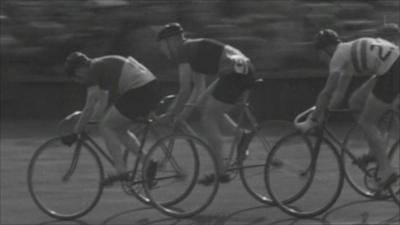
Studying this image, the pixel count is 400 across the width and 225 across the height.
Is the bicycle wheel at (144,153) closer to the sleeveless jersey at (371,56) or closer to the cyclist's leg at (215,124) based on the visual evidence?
the cyclist's leg at (215,124)

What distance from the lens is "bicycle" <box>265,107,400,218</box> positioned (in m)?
8.64

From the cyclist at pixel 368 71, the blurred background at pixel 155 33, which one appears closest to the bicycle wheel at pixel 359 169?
the cyclist at pixel 368 71

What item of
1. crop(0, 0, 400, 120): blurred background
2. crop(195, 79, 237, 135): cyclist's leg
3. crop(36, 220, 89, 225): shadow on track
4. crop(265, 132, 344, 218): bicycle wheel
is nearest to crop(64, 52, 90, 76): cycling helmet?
crop(195, 79, 237, 135): cyclist's leg

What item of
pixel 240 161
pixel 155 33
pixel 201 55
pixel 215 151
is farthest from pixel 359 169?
pixel 155 33

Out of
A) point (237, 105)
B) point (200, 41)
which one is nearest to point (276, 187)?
point (237, 105)

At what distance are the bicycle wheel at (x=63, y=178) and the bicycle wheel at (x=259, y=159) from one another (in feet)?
4.29

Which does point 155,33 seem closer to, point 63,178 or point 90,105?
point 63,178

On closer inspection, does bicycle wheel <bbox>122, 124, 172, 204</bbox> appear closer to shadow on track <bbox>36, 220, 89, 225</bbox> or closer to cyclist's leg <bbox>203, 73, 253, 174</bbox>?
cyclist's leg <bbox>203, 73, 253, 174</bbox>

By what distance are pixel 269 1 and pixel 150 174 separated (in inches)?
250

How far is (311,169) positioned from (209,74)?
1.24 meters

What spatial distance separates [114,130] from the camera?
28.8ft

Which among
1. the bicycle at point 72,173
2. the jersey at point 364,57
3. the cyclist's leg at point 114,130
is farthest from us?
the bicycle at point 72,173

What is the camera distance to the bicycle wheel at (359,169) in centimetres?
880

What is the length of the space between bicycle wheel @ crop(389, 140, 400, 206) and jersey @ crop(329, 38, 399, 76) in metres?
0.72
